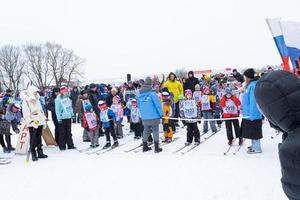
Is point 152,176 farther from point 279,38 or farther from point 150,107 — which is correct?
point 279,38

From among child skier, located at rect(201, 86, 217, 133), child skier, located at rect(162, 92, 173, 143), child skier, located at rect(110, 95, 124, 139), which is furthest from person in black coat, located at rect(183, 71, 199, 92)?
child skier, located at rect(110, 95, 124, 139)

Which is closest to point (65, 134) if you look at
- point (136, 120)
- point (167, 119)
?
point (136, 120)

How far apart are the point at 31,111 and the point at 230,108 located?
4.88 metres

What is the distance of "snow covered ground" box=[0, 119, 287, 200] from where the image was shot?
5238mm

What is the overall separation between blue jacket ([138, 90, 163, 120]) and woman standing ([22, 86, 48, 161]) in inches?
99.1

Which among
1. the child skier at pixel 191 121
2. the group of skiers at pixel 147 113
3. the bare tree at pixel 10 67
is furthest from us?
the bare tree at pixel 10 67

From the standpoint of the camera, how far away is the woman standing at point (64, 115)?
9211 millimetres

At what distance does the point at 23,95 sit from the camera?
8.43 meters

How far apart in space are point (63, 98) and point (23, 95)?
1.19 meters

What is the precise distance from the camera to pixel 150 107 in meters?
8.38

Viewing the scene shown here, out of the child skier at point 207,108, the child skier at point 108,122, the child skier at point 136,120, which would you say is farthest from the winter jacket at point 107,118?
the child skier at point 207,108

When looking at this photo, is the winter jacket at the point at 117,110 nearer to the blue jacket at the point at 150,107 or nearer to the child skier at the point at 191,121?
the blue jacket at the point at 150,107

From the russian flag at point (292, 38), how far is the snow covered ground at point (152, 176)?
1.94 m

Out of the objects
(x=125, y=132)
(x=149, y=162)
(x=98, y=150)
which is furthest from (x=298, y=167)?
(x=125, y=132)
